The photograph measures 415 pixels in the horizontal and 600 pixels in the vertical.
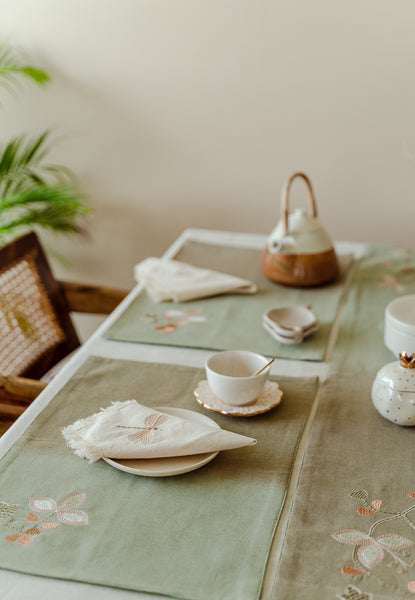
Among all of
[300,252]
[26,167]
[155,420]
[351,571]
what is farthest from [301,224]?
[26,167]

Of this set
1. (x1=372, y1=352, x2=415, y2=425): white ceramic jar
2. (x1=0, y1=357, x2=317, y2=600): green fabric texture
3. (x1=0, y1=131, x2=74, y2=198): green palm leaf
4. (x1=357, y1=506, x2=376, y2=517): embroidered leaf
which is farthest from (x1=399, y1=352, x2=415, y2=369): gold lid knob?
(x1=0, y1=131, x2=74, y2=198): green palm leaf

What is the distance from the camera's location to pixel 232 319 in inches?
59.0

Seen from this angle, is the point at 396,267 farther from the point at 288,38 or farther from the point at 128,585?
the point at 128,585

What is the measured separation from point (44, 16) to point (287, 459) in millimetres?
1805

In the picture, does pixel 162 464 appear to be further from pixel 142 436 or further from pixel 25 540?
pixel 25 540

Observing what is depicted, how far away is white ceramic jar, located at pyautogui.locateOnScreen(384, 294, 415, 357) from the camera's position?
1279 mm

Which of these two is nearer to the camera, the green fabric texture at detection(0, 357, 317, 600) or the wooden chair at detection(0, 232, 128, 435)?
the green fabric texture at detection(0, 357, 317, 600)

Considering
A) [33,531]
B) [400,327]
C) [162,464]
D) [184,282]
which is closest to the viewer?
[33,531]

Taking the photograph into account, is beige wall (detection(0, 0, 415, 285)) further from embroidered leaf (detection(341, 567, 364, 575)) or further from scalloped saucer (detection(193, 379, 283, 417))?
embroidered leaf (detection(341, 567, 364, 575))

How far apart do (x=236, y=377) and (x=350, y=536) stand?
1.13 feet

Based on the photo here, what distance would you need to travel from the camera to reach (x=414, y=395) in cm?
108

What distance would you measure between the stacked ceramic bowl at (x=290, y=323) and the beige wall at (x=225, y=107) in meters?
0.79

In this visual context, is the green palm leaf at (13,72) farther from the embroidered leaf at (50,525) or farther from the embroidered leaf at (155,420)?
the embroidered leaf at (50,525)

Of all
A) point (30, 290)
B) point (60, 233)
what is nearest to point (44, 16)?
point (60, 233)
